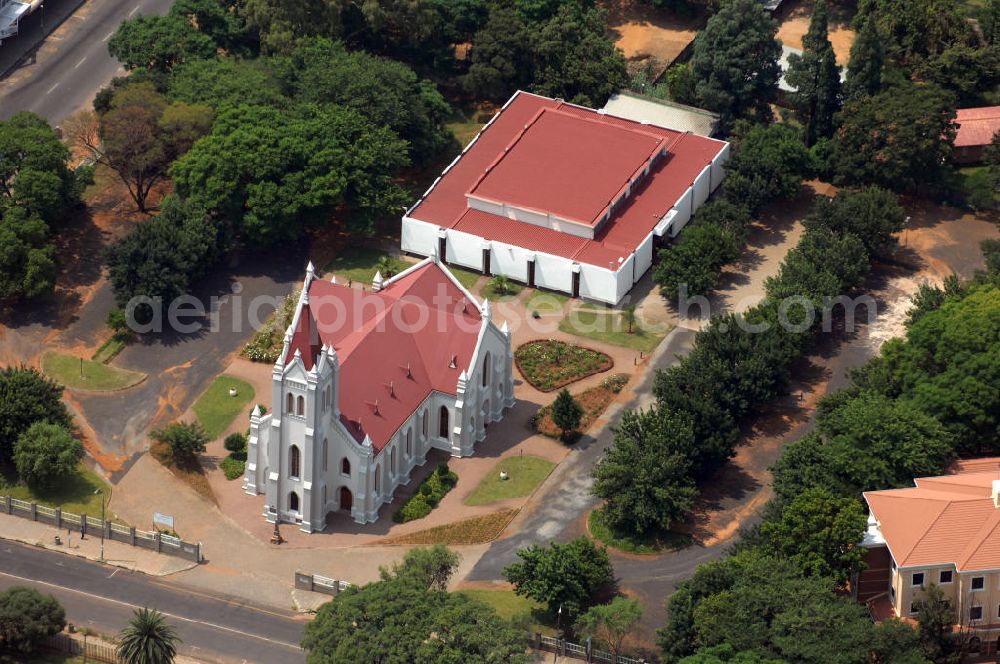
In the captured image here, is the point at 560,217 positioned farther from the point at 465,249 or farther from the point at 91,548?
the point at 91,548

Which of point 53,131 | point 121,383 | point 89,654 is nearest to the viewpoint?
point 89,654

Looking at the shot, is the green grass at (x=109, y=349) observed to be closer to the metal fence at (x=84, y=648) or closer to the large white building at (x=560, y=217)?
the large white building at (x=560, y=217)

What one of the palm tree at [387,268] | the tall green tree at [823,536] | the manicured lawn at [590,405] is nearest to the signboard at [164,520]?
the manicured lawn at [590,405]

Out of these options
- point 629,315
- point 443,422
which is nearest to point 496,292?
point 629,315

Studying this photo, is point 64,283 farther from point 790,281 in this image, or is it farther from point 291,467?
point 790,281

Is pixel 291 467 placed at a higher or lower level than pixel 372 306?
lower

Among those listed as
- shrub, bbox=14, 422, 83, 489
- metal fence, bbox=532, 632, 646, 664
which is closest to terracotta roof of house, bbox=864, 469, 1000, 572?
metal fence, bbox=532, 632, 646, 664

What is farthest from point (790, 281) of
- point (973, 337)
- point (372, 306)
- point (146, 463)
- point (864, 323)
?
point (146, 463)

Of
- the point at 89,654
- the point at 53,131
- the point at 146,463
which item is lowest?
the point at 89,654
